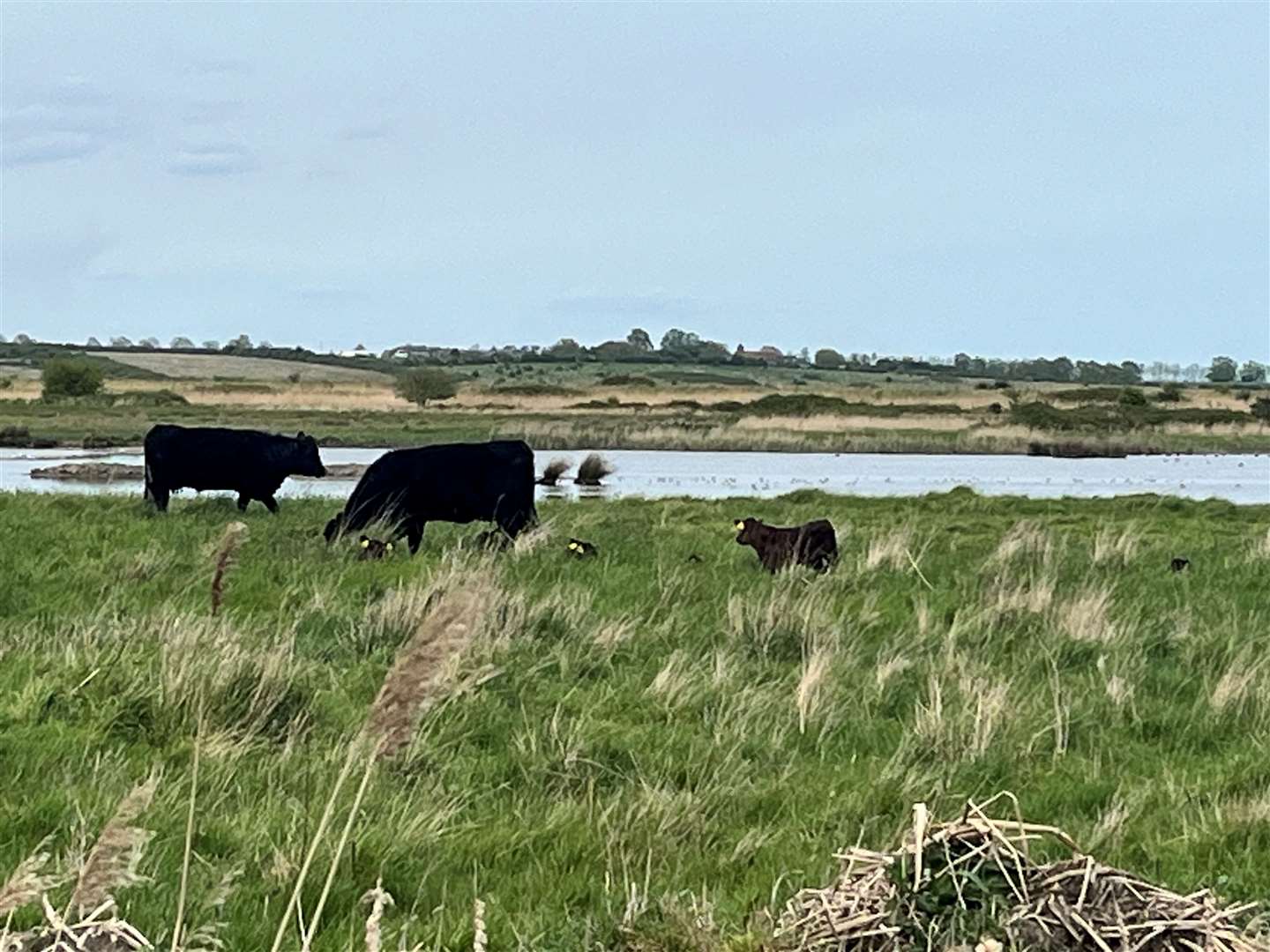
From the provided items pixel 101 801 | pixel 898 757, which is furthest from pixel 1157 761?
pixel 101 801

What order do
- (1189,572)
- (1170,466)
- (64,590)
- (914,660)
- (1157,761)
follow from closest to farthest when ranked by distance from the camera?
(1157,761) → (914,660) → (64,590) → (1189,572) → (1170,466)

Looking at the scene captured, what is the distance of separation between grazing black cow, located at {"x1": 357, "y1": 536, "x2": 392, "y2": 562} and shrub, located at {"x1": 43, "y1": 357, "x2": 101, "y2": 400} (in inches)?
2326

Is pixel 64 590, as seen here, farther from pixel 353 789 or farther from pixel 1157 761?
pixel 1157 761

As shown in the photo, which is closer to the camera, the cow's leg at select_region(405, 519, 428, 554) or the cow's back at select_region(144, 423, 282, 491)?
the cow's leg at select_region(405, 519, 428, 554)

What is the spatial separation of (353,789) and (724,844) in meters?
1.65

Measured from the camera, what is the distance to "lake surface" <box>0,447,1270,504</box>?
27266 millimetres

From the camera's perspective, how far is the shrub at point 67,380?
68125 mm

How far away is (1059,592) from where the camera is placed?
1205 centimetres

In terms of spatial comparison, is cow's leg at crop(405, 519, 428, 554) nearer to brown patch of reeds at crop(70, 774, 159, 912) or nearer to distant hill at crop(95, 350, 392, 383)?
brown patch of reeds at crop(70, 774, 159, 912)

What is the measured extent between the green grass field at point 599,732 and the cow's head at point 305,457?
729 centimetres

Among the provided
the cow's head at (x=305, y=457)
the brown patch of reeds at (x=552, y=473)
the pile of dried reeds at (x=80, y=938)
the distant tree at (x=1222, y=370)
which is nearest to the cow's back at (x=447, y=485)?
the cow's head at (x=305, y=457)

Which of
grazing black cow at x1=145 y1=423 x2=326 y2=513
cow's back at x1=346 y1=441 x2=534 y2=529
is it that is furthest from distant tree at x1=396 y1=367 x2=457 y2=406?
cow's back at x1=346 y1=441 x2=534 y2=529

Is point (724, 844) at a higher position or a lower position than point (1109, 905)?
lower

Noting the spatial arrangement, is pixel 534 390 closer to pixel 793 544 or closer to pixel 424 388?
pixel 424 388
